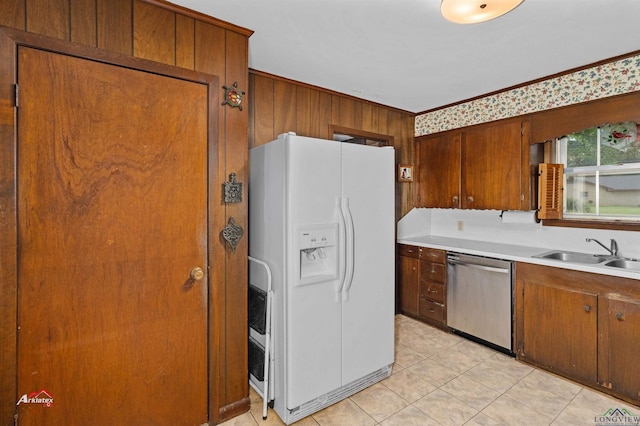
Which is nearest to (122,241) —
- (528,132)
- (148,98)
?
(148,98)

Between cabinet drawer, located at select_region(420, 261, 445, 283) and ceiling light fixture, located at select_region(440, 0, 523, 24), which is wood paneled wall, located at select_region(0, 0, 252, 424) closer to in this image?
ceiling light fixture, located at select_region(440, 0, 523, 24)

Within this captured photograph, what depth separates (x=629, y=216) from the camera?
2648mm

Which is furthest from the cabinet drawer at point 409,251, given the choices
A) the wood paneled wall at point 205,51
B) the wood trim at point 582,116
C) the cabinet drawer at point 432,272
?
the wood paneled wall at point 205,51

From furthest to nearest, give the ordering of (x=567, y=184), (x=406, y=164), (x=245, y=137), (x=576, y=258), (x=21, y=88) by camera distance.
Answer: (x=406, y=164)
(x=567, y=184)
(x=576, y=258)
(x=245, y=137)
(x=21, y=88)

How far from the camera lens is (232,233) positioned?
2.02m

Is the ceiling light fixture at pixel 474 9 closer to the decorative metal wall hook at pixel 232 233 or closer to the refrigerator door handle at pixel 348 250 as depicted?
the refrigerator door handle at pixel 348 250

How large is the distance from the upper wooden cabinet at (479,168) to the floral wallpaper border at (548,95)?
11 centimetres

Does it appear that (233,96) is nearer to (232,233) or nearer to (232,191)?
(232,191)

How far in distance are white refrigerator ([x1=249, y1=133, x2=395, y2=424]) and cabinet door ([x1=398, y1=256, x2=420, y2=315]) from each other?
1.28 meters

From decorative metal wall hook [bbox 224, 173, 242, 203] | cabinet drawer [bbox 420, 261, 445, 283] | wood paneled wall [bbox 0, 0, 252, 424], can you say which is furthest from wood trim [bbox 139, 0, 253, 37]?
cabinet drawer [bbox 420, 261, 445, 283]

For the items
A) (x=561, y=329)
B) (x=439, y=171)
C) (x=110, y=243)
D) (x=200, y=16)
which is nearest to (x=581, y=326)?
(x=561, y=329)

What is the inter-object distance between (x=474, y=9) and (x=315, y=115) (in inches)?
64.6

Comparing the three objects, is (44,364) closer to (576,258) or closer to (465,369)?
(465,369)

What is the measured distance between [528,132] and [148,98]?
10.5ft
